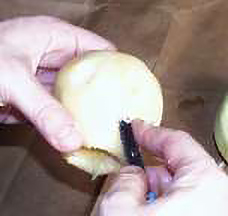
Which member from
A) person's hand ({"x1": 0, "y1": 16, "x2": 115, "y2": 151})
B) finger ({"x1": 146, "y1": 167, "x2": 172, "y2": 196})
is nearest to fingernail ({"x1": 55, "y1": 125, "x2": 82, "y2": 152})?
person's hand ({"x1": 0, "y1": 16, "x2": 115, "y2": 151})

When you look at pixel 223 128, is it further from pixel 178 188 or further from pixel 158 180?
pixel 178 188

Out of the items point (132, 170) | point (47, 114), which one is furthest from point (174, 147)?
point (47, 114)

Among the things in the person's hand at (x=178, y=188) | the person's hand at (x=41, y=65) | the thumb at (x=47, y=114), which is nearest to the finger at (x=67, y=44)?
the person's hand at (x=41, y=65)

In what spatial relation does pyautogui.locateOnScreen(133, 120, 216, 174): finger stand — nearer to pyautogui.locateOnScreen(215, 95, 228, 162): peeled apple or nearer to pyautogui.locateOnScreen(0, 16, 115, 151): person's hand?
pyautogui.locateOnScreen(0, 16, 115, 151): person's hand

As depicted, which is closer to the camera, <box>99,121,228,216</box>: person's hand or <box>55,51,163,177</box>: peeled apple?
<box>99,121,228,216</box>: person's hand

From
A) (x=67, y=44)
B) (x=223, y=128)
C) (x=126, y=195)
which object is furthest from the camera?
(x=223, y=128)

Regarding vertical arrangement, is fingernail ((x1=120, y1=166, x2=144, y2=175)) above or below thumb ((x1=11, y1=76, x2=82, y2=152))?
below

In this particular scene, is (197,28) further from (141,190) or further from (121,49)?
(141,190)
